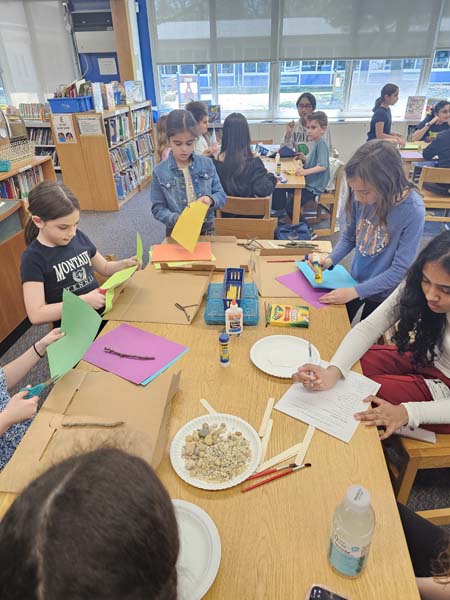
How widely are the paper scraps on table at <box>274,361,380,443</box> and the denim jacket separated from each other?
4.32 feet

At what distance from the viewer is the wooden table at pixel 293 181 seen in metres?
3.37

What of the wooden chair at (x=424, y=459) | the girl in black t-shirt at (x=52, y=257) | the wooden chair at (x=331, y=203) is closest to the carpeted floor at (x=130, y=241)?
the wooden chair at (x=331, y=203)

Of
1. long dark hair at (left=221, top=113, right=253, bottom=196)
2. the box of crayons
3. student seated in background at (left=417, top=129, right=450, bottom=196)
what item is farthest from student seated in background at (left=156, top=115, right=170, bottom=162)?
student seated in background at (left=417, top=129, right=450, bottom=196)

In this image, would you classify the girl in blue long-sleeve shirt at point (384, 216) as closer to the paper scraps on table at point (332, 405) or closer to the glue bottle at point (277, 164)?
the paper scraps on table at point (332, 405)

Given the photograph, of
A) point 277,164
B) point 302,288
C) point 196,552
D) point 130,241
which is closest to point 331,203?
point 277,164

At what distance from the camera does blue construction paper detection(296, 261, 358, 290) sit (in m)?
1.66

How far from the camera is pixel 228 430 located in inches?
39.5

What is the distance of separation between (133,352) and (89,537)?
844mm

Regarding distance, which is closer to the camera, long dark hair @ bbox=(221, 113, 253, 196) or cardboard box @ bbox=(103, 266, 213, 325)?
cardboard box @ bbox=(103, 266, 213, 325)

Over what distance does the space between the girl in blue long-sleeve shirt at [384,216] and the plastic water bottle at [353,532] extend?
0.96 meters

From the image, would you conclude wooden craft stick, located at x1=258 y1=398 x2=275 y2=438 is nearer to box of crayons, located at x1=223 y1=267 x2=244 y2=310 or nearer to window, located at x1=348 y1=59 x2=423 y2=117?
box of crayons, located at x1=223 y1=267 x2=244 y2=310

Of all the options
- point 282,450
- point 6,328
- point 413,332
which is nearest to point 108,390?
point 282,450

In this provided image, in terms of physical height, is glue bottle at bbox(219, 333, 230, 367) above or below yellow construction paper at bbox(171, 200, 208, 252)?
below

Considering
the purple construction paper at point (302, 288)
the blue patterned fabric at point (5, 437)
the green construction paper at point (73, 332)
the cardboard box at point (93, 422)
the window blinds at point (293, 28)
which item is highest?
the window blinds at point (293, 28)
